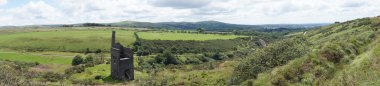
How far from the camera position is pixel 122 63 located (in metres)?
82.1

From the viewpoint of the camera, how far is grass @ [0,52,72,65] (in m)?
129

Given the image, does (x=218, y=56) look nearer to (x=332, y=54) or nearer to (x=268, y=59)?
(x=268, y=59)

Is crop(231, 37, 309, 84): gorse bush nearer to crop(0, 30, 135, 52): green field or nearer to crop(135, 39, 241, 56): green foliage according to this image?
crop(135, 39, 241, 56): green foliage

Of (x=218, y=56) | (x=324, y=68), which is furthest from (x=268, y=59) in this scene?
(x=218, y=56)

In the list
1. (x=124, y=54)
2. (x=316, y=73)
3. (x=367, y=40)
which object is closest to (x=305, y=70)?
(x=316, y=73)

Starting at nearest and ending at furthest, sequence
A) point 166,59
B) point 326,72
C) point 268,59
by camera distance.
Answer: point 326,72 → point 268,59 → point 166,59

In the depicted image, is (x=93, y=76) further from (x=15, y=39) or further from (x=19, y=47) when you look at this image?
(x=15, y=39)

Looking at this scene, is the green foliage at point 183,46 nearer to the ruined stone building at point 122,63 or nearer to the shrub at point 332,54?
the ruined stone building at point 122,63

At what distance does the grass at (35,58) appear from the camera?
129375mm

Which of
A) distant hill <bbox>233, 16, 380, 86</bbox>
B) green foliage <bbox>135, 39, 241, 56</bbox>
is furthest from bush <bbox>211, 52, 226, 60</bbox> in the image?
distant hill <bbox>233, 16, 380, 86</bbox>

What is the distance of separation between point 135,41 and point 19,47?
1881 inches

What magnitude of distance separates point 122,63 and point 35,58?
6501 centimetres

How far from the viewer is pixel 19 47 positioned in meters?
159

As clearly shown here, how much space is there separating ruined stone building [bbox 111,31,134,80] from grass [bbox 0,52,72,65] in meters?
49.0
